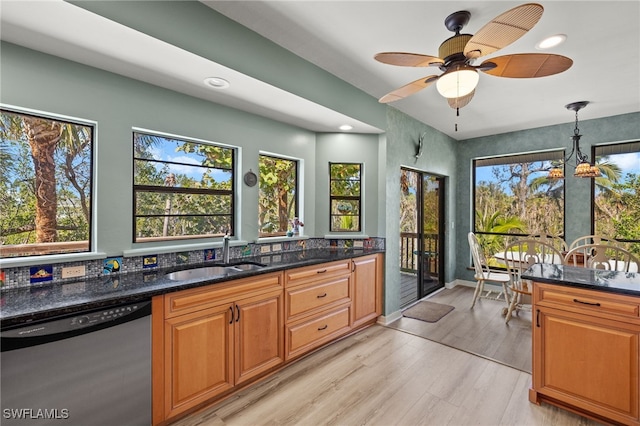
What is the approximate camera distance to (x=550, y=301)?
6.67 feet

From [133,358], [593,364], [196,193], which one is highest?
[196,193]

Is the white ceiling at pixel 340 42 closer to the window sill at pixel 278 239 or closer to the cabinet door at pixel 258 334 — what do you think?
the window sill at pixel 278 239

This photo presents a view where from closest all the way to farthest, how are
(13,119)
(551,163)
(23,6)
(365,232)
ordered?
1. (23,6)
2. (13,119)
3. (365,232)
4. (551,163)

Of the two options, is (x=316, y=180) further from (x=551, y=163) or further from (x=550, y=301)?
A: (x=551, y=163)

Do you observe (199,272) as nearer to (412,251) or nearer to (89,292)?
(89,292)

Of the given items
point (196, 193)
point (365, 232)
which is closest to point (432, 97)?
point (365, 232)

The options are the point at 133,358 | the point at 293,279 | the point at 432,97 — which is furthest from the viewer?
the point at 432,97

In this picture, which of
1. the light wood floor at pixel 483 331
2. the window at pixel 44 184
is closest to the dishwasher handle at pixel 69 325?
the window at pixel 44 184

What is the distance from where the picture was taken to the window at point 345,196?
3.80 meters

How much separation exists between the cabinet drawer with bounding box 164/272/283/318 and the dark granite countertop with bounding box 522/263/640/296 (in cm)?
195

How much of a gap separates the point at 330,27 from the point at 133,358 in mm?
2549

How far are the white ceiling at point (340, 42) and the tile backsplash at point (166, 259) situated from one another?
139 cm

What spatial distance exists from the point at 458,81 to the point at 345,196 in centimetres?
213

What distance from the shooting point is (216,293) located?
2.08m
